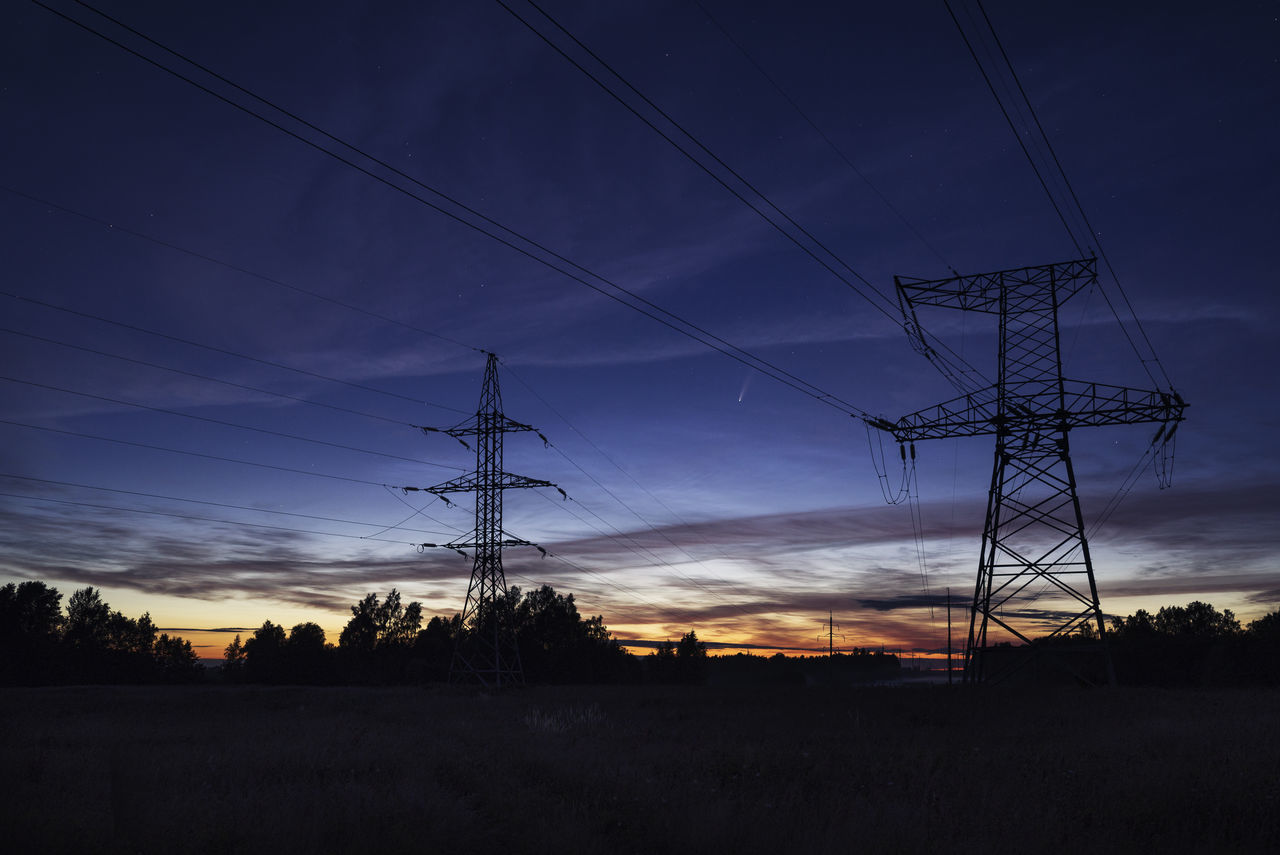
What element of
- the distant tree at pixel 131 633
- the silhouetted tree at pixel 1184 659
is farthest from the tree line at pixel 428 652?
the silhouetted tree at pixel 1184 659

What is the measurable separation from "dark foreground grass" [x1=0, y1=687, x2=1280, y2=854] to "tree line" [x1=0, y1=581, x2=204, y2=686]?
8741 centimetres

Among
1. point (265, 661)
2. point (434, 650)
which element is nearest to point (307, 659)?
point (265, 661)

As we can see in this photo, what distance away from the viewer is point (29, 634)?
93750 millimetres

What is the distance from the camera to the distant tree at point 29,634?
3526 inches

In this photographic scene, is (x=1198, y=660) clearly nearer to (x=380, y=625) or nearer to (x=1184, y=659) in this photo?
(x=1184, y=659)

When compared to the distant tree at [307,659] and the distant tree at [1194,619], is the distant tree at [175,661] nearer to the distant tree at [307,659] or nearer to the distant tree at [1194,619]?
the distant tree at [307,659]

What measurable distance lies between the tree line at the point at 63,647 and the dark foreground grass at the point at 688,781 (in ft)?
287

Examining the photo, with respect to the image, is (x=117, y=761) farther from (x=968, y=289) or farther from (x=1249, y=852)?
(x=968, y=289)

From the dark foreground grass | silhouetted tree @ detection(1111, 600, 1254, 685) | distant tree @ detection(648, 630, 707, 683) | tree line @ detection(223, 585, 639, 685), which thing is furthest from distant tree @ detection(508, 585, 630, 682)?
the dark foreground grass

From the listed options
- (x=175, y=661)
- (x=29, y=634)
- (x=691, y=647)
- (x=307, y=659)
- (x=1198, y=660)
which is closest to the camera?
(x=1198, y=660)

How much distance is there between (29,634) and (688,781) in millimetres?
112017

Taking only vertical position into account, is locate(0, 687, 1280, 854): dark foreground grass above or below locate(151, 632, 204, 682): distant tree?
above

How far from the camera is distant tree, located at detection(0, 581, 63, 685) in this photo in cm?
8956

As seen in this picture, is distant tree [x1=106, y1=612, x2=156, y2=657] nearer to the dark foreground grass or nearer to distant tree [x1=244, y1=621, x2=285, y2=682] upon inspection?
distant tree [x1=244, y1=621, x2=285, y2=682]
